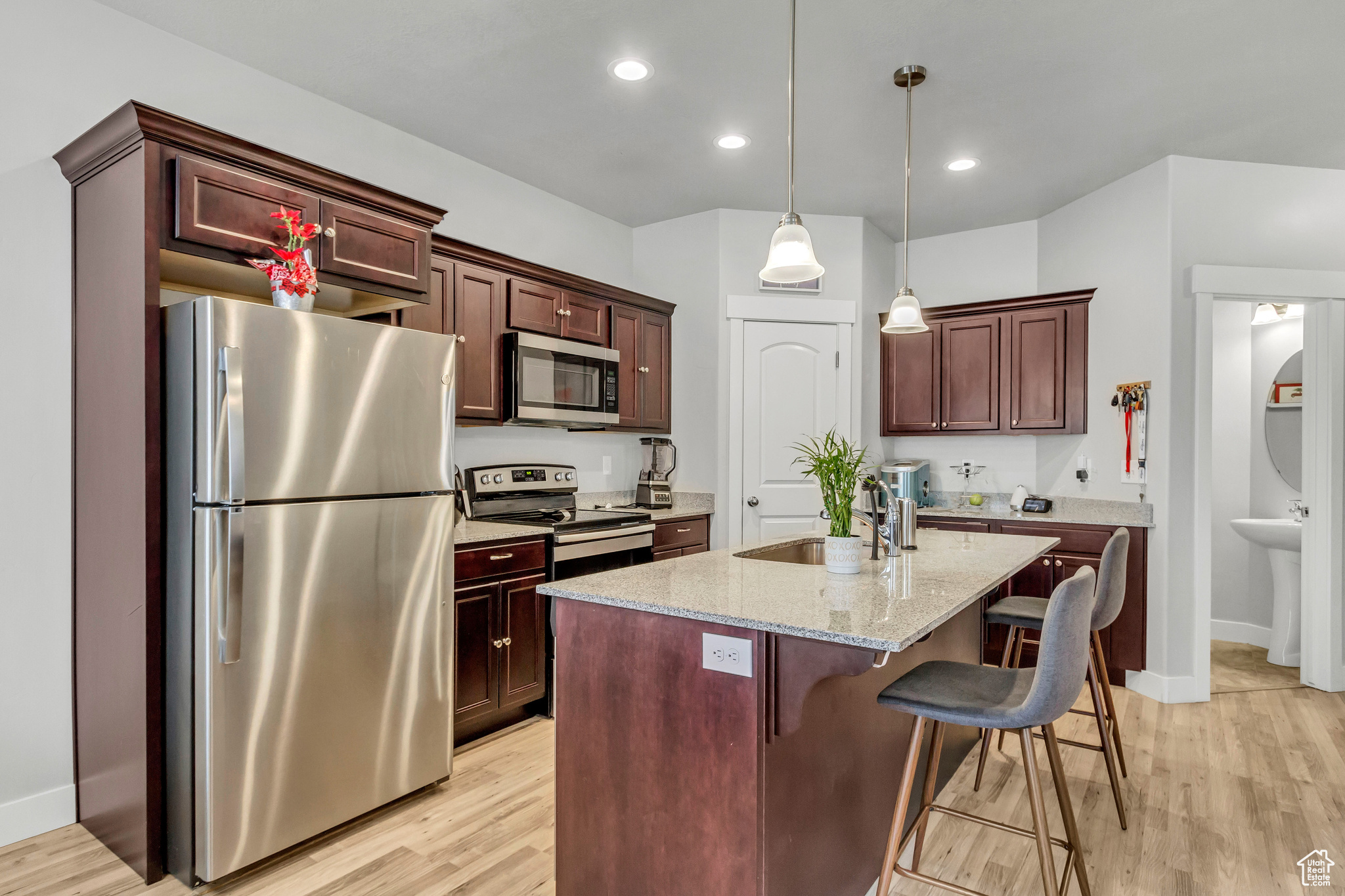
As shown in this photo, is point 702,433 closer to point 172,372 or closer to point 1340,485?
point 172,372

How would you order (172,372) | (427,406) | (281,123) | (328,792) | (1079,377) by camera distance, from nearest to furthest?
(172,372) < (328,792) < (427,406) < (281,123) < (1079,377)

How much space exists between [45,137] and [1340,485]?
18.7 feet

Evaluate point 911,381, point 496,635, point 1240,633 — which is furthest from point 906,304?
point 1240,633

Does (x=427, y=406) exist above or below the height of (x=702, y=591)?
above

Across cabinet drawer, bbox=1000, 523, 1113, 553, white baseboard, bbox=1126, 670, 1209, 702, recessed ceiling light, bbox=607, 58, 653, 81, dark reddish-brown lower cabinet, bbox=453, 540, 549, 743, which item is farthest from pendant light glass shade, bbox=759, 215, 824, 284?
white baseboard, bbox=1126, 670, 1209, 702

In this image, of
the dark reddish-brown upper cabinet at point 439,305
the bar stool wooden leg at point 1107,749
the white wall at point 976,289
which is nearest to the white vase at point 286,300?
the dark reddish-brown upper cabinet at point 439,305

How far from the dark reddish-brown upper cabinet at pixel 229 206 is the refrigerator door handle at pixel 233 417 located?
43 cm

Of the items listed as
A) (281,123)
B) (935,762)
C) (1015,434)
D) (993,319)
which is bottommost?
(935,762)

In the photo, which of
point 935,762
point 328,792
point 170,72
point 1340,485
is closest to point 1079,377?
point 1340,485

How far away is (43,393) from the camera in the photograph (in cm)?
235

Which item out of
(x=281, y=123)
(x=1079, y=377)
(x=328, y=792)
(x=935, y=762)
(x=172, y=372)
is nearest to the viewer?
(x=935, y=762)

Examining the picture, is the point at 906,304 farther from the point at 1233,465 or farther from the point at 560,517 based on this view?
the point at 1233,465

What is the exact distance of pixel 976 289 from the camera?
4.91 meters

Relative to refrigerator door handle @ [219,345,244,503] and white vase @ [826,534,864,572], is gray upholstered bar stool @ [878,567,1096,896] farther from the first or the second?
refrigerator door handle @ [219,345,244,503]
